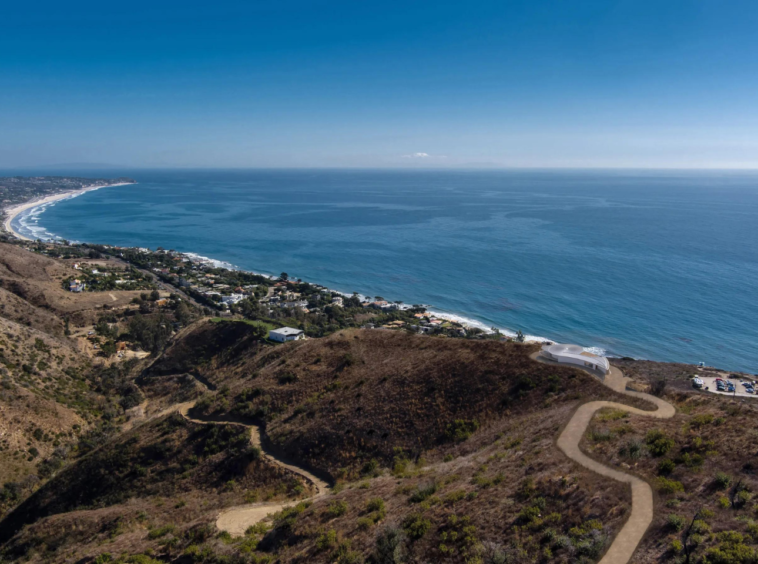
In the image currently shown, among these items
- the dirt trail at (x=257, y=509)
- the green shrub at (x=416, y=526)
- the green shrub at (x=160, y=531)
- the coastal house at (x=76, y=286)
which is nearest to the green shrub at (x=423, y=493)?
the green shrub at (x=416, y=526)

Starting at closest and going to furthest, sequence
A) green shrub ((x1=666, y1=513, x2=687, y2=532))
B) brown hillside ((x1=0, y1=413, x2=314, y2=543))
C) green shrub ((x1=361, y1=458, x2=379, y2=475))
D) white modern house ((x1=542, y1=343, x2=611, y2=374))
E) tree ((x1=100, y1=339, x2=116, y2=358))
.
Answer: green shrub ((x1=666, y1=513, x2=687, y2=532)) < green shrub ((x1=361, y1=458, x2=379, y2=475)) < brown hillside ((x1=0, y1=413, x2=314, y2=543)) < white modern house ((x1=542, y1=343, x2=611, y2=374)) < tree ((x1=100, y1=339, x2=116, y2=358))

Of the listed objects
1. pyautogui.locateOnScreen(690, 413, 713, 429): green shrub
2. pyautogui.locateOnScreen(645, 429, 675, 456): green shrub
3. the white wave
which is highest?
pyautogui.locateOnScreen(690, 413, 713, 429): green shrub

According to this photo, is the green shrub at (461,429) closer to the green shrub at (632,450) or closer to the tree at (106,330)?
the green shrub at (632,450)

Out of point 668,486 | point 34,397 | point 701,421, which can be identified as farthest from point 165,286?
point 668,486

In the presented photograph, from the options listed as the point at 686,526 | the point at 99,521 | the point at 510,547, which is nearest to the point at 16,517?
the point at 99,521

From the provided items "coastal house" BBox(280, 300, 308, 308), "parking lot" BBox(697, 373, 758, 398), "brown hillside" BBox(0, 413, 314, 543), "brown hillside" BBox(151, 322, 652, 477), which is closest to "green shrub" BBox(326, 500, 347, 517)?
"brown hillside" BBox(0, 413, 314, 543)

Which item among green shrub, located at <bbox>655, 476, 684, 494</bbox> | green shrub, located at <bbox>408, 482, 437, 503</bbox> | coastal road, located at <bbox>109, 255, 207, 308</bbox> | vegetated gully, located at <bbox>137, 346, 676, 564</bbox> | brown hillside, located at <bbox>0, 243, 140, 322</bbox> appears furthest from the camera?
coastal road, located at <bbox>109, 255, 207, 308</bbox>

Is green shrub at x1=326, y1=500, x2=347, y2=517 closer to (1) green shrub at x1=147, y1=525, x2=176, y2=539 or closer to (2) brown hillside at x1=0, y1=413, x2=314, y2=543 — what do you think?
(2) brown hillside at x1=0, y1=413, x2=314, y2=543
